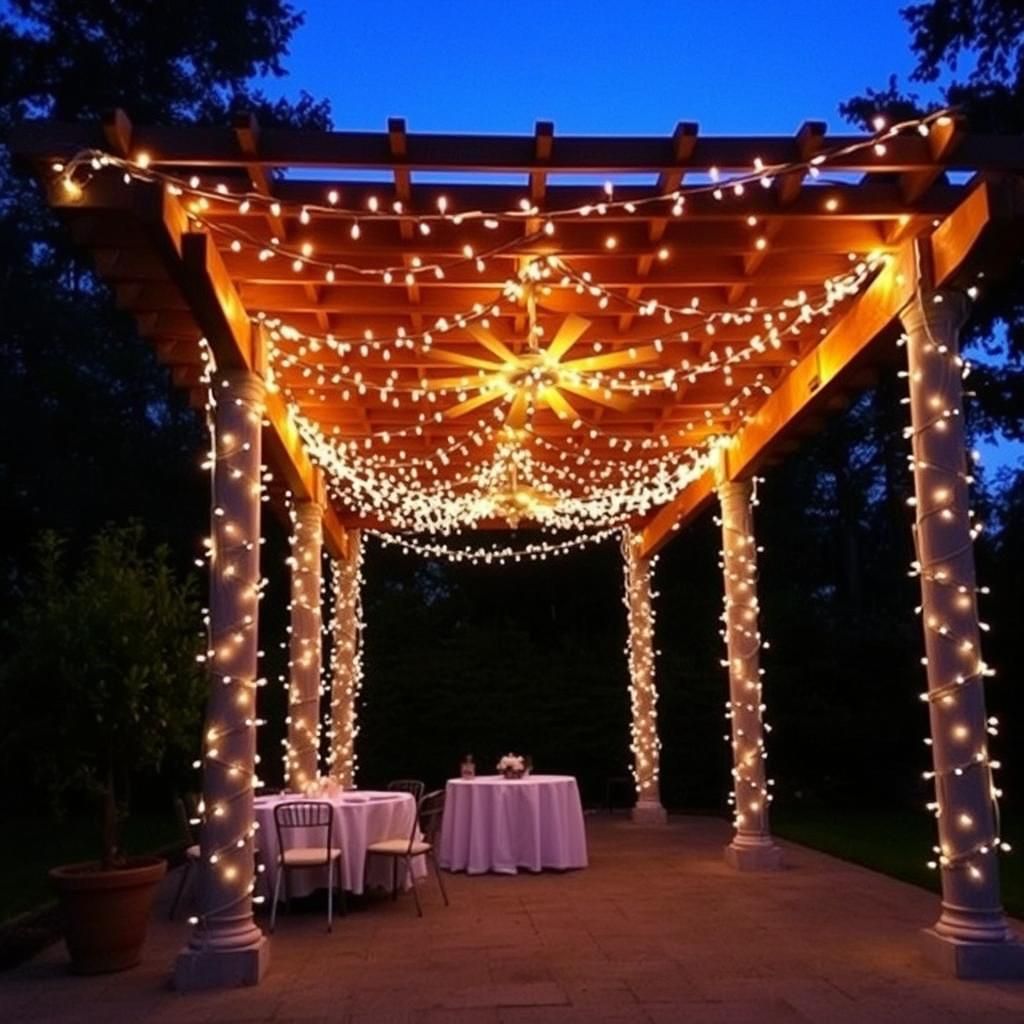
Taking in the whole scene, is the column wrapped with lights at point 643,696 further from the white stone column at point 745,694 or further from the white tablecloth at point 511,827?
the white stone column at point 745,694

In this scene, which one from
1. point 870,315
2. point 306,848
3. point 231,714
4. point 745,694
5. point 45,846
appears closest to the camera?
point 231,714

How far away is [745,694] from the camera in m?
7.97

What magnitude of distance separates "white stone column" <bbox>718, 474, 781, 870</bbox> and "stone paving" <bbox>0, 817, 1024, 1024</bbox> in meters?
0.49

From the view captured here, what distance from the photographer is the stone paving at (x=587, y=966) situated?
4.20 m

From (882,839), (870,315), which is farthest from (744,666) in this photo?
(870,315)

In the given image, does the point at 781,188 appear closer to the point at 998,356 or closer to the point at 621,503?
the point at 621,503

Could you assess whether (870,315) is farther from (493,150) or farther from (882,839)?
(882,839)

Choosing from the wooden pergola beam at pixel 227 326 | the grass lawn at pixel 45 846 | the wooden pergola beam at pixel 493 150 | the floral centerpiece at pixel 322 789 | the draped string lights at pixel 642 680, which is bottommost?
the grass lawn at pixel 45 846

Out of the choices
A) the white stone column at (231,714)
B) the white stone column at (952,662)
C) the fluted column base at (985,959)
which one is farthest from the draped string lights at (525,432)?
the fluted column base at (985,959)

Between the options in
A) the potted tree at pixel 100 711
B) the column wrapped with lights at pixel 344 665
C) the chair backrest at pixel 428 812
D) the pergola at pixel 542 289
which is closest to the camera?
the pergola at pixel 542 289

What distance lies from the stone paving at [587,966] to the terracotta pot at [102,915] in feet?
0.31

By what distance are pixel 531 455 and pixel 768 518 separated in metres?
10.5

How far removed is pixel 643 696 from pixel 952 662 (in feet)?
22.6

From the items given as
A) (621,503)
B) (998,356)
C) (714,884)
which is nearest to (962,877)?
(714,884)
